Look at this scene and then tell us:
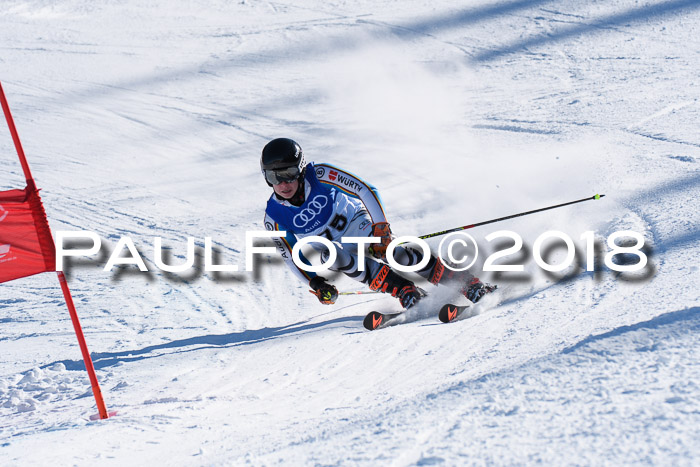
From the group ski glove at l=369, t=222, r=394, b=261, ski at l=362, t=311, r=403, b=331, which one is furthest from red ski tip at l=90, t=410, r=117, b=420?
ski glove at l=369, t=222, r=394, b=261

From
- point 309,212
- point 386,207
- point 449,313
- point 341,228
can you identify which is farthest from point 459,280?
point 386,207

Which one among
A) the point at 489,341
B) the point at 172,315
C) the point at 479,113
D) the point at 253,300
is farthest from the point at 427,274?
the point at 479,113

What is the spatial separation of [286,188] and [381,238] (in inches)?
32.5

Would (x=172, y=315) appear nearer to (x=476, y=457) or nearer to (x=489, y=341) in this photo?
(x=489, y=341)

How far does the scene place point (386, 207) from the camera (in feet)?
27.1

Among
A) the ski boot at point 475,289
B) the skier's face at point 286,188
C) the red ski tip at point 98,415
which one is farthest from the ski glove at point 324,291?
the red ski tip at point 98,415

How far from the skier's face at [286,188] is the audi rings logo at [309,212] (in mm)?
187

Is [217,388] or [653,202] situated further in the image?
[653,202]

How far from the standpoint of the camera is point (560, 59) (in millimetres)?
11750

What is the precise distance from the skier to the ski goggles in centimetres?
1

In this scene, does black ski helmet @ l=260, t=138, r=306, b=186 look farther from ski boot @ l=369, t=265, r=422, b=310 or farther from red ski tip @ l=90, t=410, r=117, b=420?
red ski tip @ l=90, t=410, r=117, b=420

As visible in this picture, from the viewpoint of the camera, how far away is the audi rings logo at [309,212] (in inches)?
207

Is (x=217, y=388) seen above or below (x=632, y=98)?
below

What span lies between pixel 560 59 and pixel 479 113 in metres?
2.34
